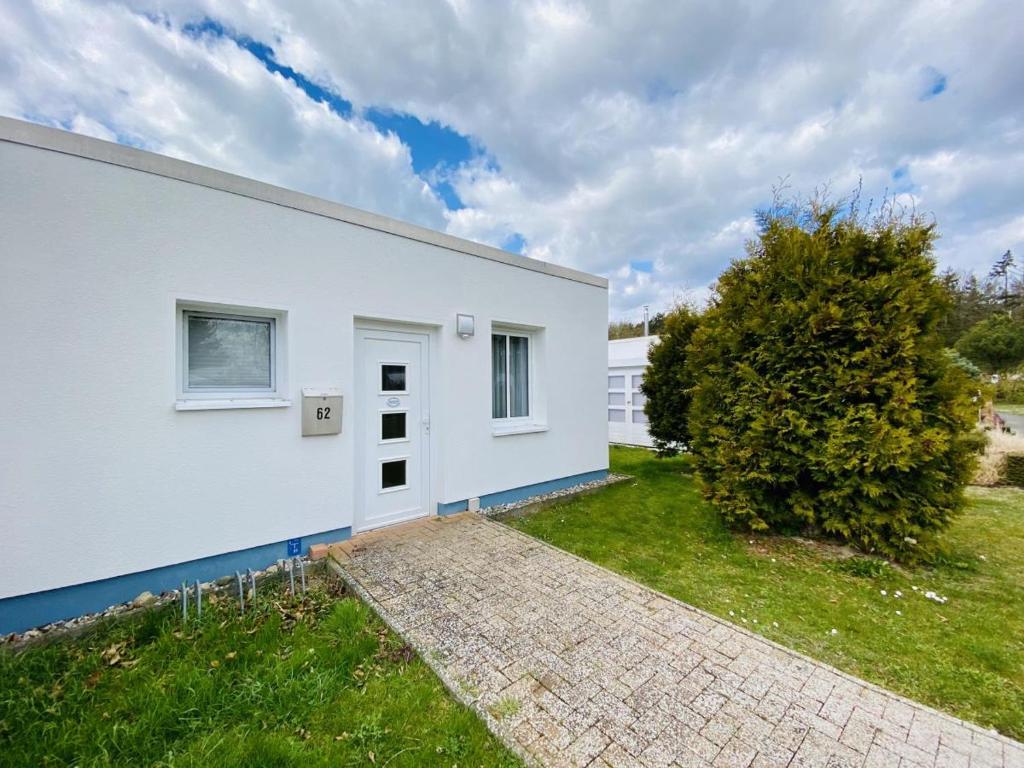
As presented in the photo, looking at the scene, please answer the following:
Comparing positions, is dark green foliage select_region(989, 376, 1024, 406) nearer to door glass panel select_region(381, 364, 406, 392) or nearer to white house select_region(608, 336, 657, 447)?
white house select_region(608, 336, 657, 447)

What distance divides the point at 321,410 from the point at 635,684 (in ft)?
12.4

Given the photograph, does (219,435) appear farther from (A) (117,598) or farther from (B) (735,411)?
(B) (735,411)

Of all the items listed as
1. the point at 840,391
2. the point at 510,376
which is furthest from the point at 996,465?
the point at 510,376

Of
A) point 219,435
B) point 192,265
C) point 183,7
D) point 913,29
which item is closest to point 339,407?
point 219,435

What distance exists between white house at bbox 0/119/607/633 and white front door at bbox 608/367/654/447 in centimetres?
838

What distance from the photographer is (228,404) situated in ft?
13.0

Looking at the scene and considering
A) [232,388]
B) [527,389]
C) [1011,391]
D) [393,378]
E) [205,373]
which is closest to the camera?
[205,373]

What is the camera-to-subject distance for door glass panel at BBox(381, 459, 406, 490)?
208 inches

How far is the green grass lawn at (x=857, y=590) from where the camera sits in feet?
9.01

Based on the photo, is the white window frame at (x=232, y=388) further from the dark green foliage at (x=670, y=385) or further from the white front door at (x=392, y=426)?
the dark green foliage at (x=670, y=385)

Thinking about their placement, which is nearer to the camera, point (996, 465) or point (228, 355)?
point (228, 355)

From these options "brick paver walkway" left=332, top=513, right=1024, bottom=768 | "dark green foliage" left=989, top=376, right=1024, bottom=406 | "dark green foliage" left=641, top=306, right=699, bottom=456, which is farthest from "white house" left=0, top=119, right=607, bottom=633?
"dark green foliage" left=989, top=376, right=1024, bottom=406

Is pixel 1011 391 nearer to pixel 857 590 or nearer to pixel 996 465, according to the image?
pixel 996 465

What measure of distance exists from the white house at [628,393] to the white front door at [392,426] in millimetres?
8794
